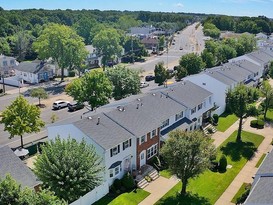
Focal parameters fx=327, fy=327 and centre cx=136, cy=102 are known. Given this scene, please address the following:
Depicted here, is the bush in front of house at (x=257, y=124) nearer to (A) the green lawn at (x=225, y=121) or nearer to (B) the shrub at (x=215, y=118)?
(A) the green lawn at (x=225, y=121)

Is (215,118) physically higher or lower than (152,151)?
higher

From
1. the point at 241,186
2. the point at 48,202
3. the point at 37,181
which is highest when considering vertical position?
the point at 48,202

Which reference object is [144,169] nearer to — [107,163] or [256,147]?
[107,163]

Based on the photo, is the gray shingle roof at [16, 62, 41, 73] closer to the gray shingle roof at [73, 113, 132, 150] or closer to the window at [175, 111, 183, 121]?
the window at [175, 111, 183, 121]

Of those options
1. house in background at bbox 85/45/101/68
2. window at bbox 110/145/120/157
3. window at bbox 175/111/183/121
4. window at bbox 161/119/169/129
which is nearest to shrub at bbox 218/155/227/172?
window at bbox 161/119/169/129

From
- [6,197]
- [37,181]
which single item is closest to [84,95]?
[37,181]

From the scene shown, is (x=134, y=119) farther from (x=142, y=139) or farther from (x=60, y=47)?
(x=60, y=47)

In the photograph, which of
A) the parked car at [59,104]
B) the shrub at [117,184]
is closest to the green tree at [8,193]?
the shrub at [117,184]

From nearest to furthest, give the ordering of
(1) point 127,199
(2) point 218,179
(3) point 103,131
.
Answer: (1) point 127,199
(3) point 103,131
(2) point 218,179

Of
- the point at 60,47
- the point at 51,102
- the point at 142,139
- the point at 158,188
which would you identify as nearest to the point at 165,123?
the point at 142,139
